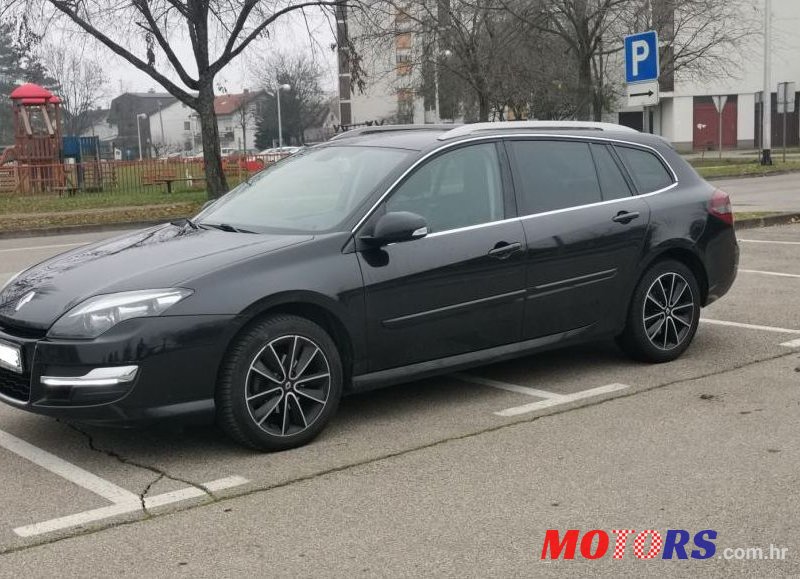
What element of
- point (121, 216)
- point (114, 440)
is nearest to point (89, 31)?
point (121, 216)

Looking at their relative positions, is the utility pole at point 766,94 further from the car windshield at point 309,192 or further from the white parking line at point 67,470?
the white parking line at point 67,470

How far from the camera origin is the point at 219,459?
4.75 meters

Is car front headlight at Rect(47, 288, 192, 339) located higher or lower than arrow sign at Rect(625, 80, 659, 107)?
lower

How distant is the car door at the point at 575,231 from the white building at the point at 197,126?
A: 96962 millimetres

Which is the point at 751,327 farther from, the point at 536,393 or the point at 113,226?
the point at 113,226

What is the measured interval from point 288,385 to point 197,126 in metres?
121

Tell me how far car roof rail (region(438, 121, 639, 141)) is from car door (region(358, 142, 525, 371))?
106mm

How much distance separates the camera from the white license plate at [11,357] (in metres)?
4.59

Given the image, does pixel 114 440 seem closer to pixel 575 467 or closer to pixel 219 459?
pixel 219 459

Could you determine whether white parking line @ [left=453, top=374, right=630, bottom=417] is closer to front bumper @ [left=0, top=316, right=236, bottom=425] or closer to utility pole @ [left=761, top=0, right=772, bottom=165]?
front bumper @ [left=0, top=316, right=236, bottom=425]

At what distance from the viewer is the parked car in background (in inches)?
178

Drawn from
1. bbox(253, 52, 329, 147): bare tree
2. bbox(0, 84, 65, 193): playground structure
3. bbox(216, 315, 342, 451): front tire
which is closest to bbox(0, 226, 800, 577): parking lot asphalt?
bbox(216, 315, 342, 451): front tire

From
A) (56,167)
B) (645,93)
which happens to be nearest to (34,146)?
(56,167)

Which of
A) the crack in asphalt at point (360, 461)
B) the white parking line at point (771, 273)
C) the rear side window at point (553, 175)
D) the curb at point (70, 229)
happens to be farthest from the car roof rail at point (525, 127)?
the curb at point (70, 229)
